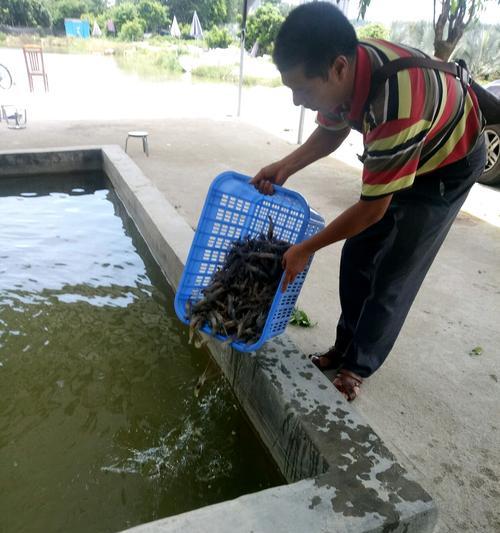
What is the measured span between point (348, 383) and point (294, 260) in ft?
3.19

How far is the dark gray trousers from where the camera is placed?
2.22 meters

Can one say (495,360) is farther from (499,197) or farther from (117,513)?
(499,197)

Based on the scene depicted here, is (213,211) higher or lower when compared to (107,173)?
higher

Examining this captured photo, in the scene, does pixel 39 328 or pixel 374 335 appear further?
pixel 39 328

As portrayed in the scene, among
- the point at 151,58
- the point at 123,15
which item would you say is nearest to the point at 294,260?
the point at 151,58

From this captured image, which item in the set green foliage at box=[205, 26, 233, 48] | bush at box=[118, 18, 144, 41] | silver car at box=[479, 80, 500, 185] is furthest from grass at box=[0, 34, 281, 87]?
silver car at box=[479, 80, 500, 185]

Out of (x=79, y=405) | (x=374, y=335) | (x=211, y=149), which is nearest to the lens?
(x=374, y=335)

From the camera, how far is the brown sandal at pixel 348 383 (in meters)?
2.58

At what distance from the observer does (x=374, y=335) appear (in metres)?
2.55

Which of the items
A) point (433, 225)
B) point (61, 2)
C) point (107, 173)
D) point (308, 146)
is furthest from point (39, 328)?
point (61, 2)

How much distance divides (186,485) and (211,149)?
6826 mm

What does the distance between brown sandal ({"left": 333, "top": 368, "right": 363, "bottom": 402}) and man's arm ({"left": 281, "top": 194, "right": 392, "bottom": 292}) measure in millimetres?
837

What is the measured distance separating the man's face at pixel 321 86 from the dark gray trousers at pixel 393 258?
637 mm

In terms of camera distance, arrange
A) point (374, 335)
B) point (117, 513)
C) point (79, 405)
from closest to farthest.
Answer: point (117, 513)
point (374, 335)
point (79, 405)
